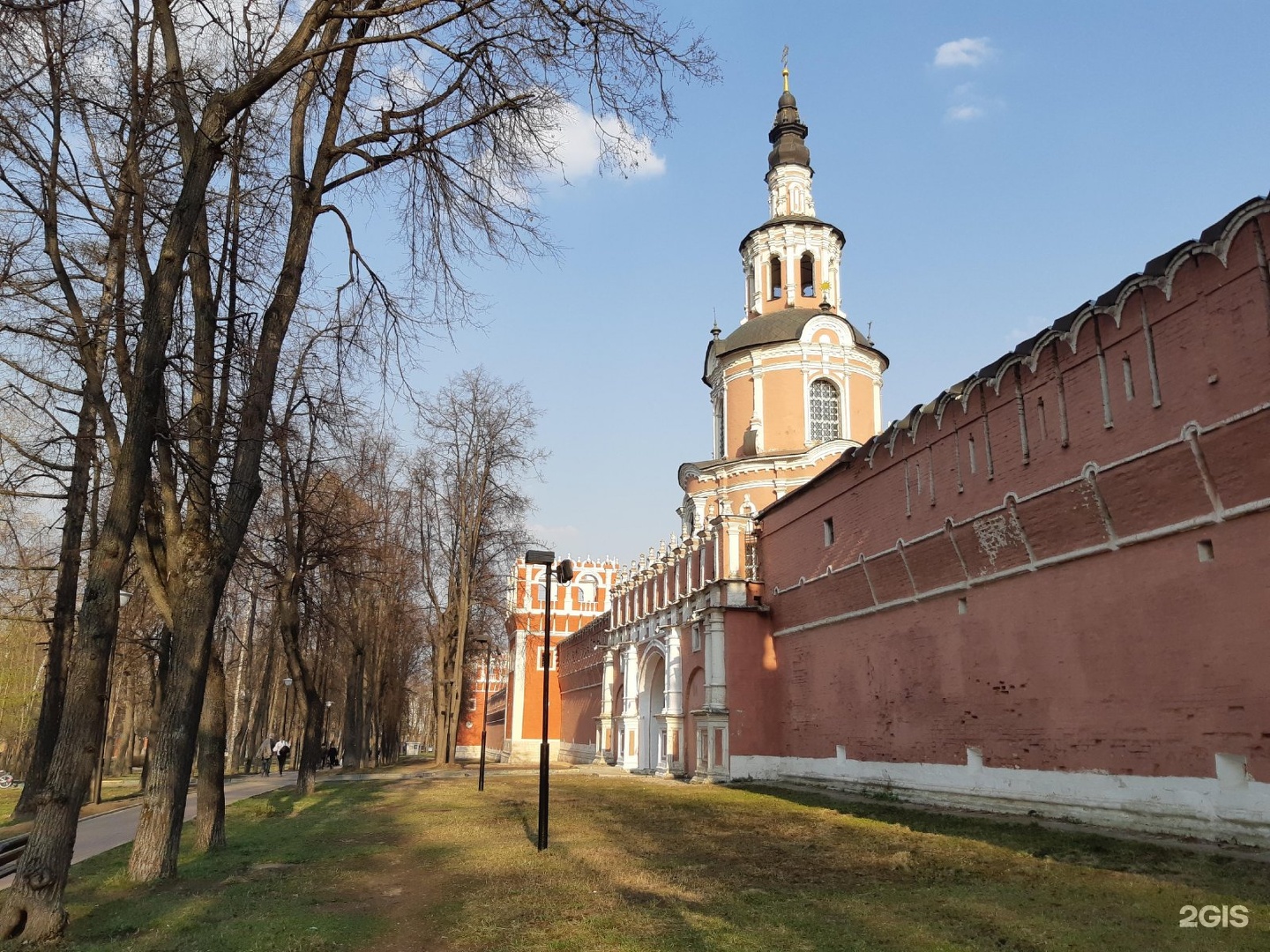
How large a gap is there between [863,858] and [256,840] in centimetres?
797

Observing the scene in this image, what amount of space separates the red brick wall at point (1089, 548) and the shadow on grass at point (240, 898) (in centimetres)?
960

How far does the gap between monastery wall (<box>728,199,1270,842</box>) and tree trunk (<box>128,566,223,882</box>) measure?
37.0 feet

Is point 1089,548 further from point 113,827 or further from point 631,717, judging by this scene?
point 631,717

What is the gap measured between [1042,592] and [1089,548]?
4.10 feet

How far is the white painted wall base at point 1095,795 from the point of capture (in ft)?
34.2

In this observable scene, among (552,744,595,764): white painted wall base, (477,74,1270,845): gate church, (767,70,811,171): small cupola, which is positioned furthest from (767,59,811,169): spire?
(552,744,595,764): white painted wall base

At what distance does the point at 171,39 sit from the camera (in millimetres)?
9531

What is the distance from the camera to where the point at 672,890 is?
855 cm

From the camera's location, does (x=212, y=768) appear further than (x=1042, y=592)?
No

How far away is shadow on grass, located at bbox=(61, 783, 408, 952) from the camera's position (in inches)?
268

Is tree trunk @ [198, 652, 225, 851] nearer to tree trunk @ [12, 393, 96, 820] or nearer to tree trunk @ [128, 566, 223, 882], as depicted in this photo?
tree trunk @ [128, 566, 223, 882]

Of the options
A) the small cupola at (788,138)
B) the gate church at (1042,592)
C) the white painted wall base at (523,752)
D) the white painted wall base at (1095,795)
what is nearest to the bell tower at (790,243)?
the small cupola at (788,138)

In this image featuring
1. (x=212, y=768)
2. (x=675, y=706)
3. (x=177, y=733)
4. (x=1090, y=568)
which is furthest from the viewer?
(x=675, y=706)

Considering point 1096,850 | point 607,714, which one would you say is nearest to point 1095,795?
point 1096,850
